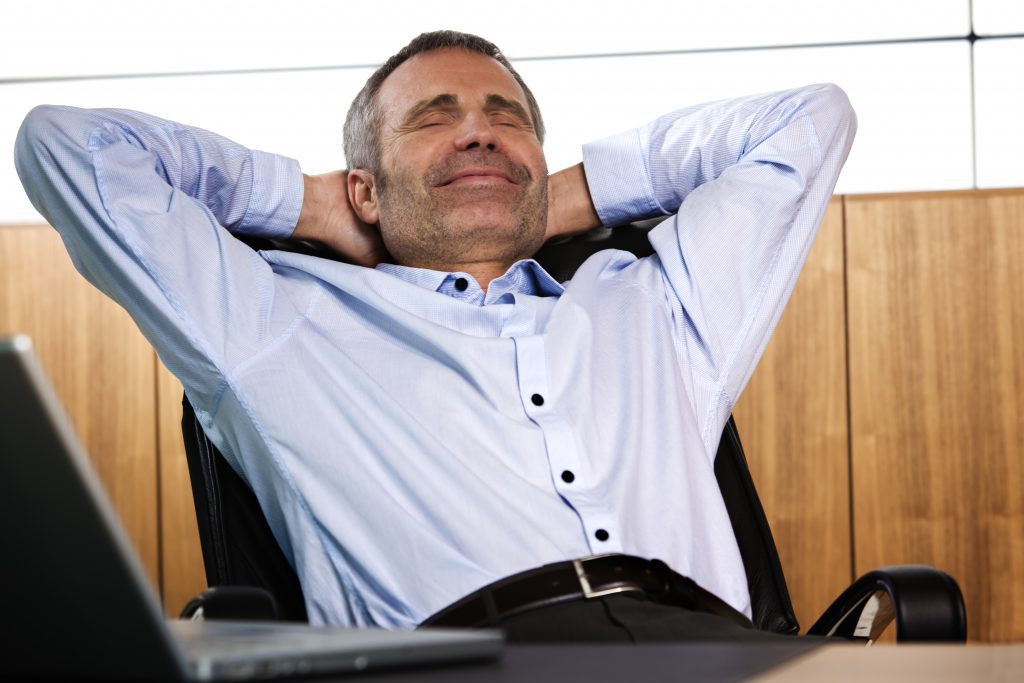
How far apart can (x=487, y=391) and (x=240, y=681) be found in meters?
0.98

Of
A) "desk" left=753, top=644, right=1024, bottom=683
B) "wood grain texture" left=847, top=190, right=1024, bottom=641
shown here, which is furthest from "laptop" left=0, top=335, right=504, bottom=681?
"wood grain texture" left=847, top=190, right=1024, bottom=641

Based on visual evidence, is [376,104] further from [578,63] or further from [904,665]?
[578,63]

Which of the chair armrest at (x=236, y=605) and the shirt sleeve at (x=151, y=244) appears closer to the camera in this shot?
the chair armrest at (x=236, y=605)

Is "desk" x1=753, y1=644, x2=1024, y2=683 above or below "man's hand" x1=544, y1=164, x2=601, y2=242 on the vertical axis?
below

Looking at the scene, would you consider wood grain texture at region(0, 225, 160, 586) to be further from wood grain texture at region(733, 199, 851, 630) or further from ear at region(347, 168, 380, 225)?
wood grain texture at region(733, 199, 851, 630)

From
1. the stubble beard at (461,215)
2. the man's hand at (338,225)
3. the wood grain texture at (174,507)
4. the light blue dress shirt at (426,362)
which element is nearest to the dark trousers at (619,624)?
the light blue dress shirt at (426,362)

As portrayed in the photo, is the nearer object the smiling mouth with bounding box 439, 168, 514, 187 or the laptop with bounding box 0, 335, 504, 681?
the laptop with bounding box 0, 335, 504, 681

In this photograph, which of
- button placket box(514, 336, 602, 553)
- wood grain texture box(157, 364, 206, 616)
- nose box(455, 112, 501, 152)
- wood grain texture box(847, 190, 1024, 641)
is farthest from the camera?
wood grain texture box(157, 364, 206, 616)

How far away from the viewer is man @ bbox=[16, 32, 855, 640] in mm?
1366

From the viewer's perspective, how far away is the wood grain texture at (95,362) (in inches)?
121

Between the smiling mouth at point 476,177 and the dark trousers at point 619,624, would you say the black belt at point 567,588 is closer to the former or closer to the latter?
the dark trousers at point 619,624

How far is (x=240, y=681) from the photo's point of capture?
493 mm

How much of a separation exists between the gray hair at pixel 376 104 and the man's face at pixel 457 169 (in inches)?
0.9

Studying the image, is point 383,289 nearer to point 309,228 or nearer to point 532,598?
point 309,228
